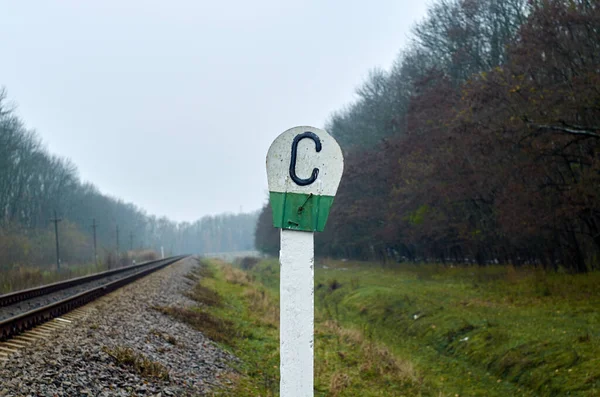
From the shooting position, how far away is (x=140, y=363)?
7.81 metres

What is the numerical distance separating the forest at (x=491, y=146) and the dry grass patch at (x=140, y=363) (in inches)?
550

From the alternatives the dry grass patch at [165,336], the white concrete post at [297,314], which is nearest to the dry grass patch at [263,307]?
the dry grass patch at [165,336]

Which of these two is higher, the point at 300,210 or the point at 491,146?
the point at 491,146

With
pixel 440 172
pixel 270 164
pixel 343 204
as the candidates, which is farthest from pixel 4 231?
pixel 270 164

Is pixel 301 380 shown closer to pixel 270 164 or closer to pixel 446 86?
pixel 270 164

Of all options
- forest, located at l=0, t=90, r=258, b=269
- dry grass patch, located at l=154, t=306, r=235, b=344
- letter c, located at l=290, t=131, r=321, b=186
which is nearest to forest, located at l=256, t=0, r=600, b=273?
dry grass patch, located at l=154, t=306, r=235, b=344

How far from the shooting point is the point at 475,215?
32.8 metres

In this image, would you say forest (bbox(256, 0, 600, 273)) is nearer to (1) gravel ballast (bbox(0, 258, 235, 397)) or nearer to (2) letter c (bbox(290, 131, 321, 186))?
(1) gravel ballast (bbox(0, 258, 235, 397))

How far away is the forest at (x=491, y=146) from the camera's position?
18641 millimetres

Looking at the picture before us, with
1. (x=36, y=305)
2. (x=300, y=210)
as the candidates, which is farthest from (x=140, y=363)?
(x=36, y=305)

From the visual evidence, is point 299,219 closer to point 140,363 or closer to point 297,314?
point 297,314

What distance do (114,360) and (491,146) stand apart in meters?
17.3

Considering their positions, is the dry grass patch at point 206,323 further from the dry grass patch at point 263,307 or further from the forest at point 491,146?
the forest at point 491,146

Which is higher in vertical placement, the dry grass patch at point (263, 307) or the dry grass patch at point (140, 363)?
the dry grass patch at point (140, 363)
